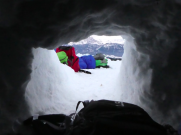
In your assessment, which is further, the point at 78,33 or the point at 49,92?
the point at 49,92

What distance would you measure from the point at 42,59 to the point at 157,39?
6.52 ft

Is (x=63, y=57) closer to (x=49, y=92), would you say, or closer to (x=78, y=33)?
(x=49, y=92)

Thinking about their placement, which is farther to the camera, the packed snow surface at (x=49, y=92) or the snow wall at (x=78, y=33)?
the packed snow surface at (x=49, y=92)

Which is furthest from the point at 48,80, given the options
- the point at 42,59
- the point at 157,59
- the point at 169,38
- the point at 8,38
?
the point at 169,38

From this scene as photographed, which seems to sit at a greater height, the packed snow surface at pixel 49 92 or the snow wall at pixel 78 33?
the snow wall at pixel 78 33

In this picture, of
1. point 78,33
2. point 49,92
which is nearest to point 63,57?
point 49,92

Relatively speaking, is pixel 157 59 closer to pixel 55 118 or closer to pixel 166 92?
pixel 166 92

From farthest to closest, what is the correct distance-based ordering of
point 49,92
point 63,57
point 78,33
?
point 63,57
point 49,92
point 78,33

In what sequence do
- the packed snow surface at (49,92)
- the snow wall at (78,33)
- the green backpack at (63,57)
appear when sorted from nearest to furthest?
the snow wall at (78,33) < the packed snow surface at (49,92) < the green backpack at (63,57)

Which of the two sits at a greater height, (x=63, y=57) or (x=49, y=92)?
(x=63, y=57)

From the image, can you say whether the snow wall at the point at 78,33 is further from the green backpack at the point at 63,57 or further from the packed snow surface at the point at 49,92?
the green backpack at the point at 63,57

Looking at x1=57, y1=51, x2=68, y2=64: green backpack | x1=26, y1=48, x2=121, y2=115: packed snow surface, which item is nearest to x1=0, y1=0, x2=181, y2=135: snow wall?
x1=26, y1=48, x2=121, y2=115: packed snow surface

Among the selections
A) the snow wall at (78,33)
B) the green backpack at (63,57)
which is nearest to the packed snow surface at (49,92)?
the snow wall at (78,33)

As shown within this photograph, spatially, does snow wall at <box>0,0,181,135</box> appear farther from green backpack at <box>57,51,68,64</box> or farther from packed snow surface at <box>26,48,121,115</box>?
green backpack at <box>57,51,68,64</box>
